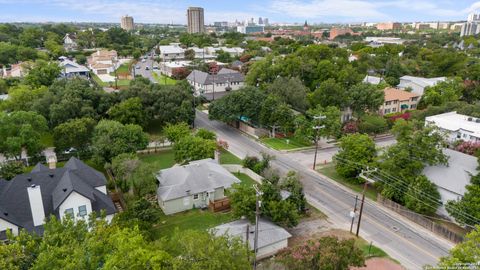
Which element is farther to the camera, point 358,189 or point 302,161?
point 302,161

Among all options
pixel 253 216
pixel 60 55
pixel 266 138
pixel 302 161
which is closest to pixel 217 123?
pixel 266 138

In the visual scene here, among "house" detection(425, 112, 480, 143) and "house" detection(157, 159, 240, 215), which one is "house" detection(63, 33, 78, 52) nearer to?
"house" detection(157, 159, 240, 215)

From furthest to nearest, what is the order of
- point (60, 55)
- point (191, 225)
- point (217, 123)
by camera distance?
point (60, 55), point (217, 123), point (191, 225)

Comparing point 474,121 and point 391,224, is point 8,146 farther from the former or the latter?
point 474,121

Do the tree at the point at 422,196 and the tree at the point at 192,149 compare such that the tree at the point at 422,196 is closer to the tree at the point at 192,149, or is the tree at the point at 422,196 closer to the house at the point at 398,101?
the tree at the point at 192,149

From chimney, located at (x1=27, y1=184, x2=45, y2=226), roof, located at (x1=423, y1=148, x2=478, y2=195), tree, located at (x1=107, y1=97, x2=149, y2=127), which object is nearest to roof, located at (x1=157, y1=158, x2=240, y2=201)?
chimney, located at (x1=27, y1=184, x2=45, y2=226)

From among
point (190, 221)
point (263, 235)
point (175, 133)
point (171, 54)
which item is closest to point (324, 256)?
point (263, 235)
